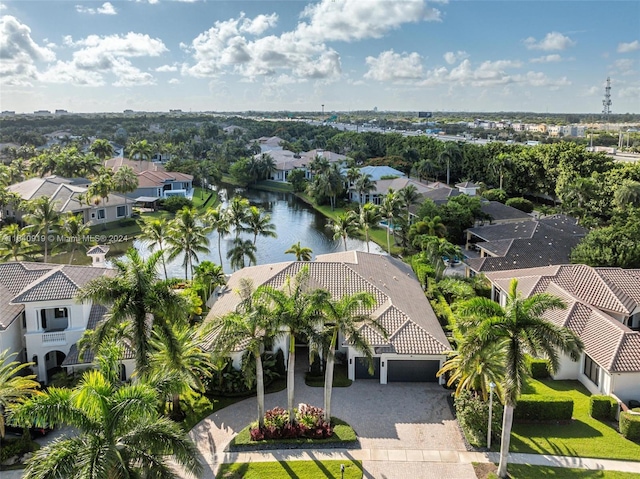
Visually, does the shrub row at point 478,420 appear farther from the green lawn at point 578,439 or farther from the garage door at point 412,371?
the garage door at point 412,371

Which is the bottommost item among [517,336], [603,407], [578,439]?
[578,439]

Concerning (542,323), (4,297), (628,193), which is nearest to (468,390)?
(542,323)

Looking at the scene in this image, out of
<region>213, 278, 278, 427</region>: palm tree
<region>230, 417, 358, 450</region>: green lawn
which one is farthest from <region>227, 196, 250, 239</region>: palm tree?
<region>230, 417, 358, 450</region>: green lawn

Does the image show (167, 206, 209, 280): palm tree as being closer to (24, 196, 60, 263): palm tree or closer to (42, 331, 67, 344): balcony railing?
(24, 196, 60, 263): palm tree

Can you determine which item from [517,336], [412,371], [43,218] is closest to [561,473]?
[517,336]

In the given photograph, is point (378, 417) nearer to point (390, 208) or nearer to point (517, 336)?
Result: point (517, 336)

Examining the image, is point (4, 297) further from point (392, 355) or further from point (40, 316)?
point (392, 355)

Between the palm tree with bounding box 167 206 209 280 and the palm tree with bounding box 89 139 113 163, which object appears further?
the palm tree with bounding box 89 139 113 163
